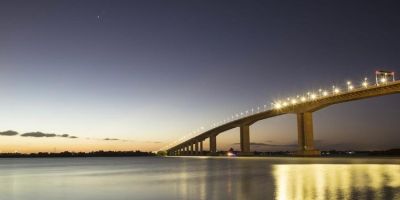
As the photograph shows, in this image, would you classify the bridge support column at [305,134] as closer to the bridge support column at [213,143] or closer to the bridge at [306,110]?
the bridge at [306,110]

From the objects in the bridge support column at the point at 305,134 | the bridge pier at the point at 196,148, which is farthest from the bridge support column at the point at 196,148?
the bridge support column at the point at 305,134

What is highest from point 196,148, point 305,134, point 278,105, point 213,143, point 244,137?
point 278,105

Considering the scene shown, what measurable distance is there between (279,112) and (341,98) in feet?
79.8

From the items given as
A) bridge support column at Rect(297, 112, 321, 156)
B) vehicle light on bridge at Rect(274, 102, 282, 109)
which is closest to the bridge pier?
vehicle light on bridge at Rect(274, 102, 282, 109)

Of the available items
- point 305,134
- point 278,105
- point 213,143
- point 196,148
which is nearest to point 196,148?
point 196,148

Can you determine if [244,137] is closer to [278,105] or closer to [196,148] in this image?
[278,105]

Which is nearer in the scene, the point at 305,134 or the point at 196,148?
the point at 305,134

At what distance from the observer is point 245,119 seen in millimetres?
130625

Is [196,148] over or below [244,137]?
below

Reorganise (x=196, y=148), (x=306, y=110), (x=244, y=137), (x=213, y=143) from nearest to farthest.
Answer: (x=306, y=110), (x=244, y=137), (x=213, y=143), (x=196, y=148)

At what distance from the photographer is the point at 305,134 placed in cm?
10362

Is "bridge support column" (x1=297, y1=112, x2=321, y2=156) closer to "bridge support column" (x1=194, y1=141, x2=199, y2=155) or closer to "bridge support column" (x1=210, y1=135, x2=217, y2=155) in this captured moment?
Answer: "bridge support column" (x1=210, y1=135, x2=217, y2=155)

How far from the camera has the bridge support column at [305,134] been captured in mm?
103500

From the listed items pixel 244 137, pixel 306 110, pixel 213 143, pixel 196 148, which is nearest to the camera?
pixel 306 110
